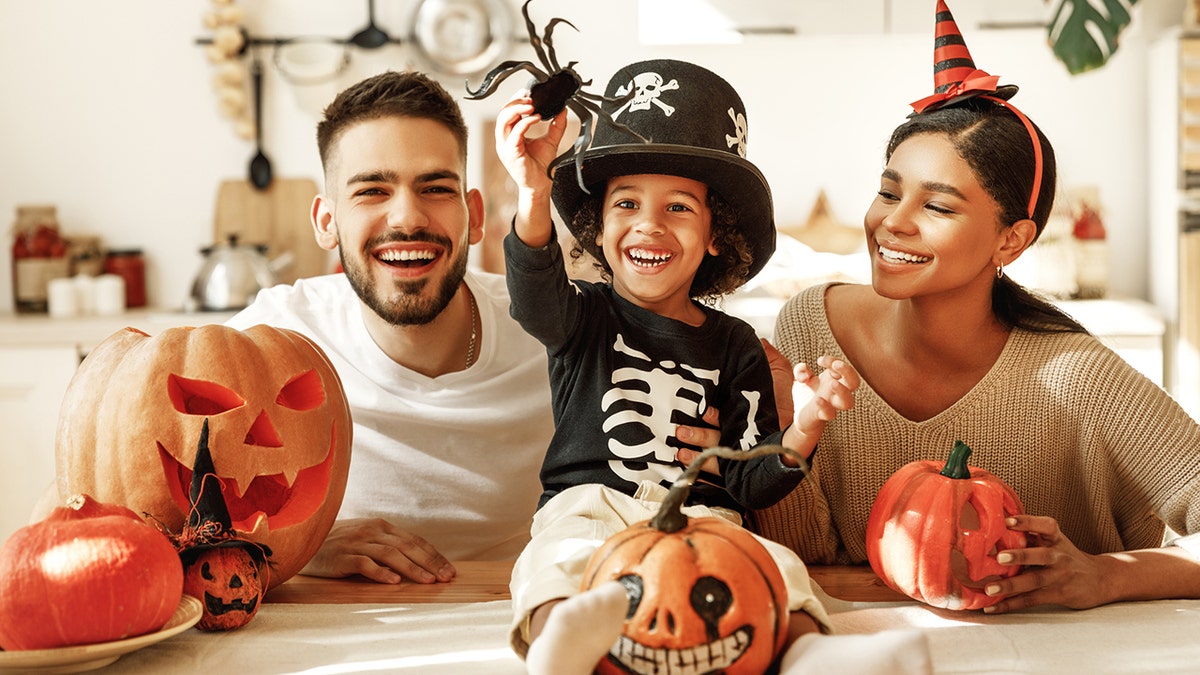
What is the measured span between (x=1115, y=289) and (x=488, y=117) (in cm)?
223

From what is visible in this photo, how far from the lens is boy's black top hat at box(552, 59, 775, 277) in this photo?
4.30 feet

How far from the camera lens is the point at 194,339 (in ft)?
4.12

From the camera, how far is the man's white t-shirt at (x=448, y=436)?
1724 millimetres

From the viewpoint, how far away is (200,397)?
4.12 ft

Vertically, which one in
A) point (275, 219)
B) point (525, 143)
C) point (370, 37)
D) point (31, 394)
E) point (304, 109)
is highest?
point (370, 37)

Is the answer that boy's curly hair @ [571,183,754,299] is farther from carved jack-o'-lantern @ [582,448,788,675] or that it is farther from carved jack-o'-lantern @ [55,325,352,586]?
carved jack-o'-lantern @ [582,448,788,675]

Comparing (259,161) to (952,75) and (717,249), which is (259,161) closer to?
(717,249)

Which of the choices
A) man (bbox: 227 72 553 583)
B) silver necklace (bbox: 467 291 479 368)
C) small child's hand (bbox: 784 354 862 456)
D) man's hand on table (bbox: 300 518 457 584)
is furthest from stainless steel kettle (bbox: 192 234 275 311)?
small child's hand (bbox: 784 354 862 456)

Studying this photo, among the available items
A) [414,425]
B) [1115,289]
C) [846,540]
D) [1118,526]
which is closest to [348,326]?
[414,425]

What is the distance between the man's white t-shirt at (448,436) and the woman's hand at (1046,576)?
2.75ft

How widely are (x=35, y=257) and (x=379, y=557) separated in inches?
112

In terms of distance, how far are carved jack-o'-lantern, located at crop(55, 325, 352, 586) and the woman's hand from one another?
782 millimetres

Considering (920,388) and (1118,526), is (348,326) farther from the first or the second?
(1118,526)

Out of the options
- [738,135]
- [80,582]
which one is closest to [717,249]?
[738,135]
